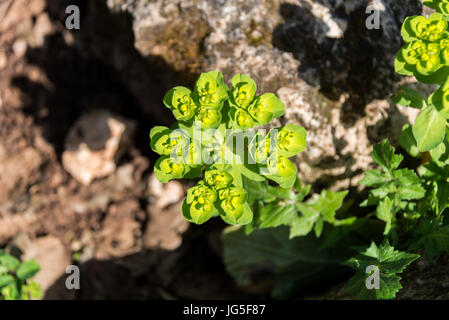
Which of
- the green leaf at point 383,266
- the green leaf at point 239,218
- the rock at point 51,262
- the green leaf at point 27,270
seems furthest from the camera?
the rock at point 51,262

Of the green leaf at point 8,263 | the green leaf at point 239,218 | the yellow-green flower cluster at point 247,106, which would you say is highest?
the yellow-green flower cluster at point 247,106

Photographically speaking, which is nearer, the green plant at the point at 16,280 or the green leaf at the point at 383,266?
the green leaf at the point at 383,266

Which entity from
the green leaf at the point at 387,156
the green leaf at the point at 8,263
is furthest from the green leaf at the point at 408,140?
the green leaf at the point at 8,263

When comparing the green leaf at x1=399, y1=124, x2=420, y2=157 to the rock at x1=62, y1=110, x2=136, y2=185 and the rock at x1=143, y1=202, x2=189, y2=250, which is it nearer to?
the rock at x1=143, y1=202, x2=189, y2=250

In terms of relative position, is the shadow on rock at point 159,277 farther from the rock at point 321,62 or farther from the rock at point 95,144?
the rock at point 321,62

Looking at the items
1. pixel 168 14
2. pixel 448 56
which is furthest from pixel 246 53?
pixel 448 56

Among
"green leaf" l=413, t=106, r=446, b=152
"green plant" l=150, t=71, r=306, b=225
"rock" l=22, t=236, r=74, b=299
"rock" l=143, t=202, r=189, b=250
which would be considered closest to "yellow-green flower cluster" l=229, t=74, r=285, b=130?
"green plant" l=150, t=71, r=306, b=225
